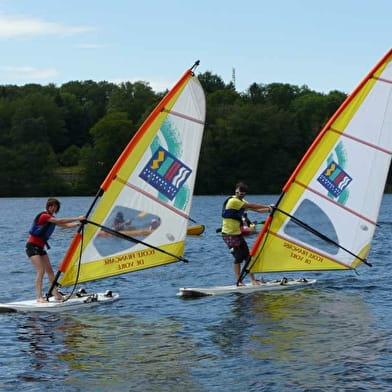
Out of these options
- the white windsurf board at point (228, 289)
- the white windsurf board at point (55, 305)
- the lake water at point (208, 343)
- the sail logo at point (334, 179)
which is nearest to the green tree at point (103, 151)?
the lake water at point (208, 343)

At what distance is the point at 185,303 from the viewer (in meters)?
17.8

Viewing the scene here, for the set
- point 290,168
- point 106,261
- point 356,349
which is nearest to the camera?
point 356,349

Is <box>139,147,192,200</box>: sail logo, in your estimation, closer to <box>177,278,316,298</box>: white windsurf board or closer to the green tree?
<box>177,278,316,298</box>: white windsurf board

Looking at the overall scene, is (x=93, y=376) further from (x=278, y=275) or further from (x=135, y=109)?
(x=135, y=109)

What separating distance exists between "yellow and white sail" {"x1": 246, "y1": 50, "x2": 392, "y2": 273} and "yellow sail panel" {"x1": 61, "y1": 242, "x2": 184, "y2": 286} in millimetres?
2025

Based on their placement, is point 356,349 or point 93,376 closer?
point 93,376

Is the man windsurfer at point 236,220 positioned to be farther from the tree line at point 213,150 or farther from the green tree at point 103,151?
the green tree at point 103,151

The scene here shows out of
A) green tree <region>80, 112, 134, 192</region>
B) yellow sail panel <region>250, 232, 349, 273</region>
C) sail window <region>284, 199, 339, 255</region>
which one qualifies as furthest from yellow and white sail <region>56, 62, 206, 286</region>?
green tree <region>80, 112, 134, 192</region>

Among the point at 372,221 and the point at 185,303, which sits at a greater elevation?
the point at 372,221

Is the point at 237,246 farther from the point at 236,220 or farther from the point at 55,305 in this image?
the point at 55,305

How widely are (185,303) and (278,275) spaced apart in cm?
565

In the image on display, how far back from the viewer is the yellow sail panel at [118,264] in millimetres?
16391

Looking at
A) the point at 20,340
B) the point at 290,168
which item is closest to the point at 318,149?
the point at 20,340

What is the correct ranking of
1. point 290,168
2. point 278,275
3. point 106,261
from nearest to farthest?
1. point 106,261
2. point 278,275
3. point 290,168
